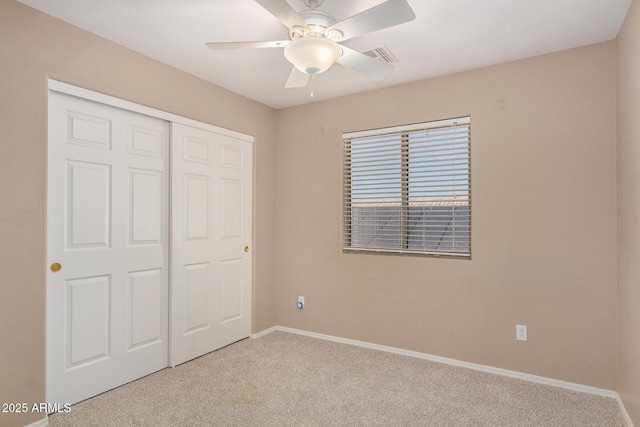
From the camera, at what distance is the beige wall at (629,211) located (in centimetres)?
204

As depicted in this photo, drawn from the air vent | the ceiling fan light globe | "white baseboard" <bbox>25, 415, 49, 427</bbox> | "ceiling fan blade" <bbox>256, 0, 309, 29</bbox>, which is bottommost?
"white baseboard" <bbox>25, 415, 49, 427</bbox>

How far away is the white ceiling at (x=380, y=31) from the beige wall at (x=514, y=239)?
10.7 inches

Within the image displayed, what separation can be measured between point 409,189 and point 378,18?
1.93 m

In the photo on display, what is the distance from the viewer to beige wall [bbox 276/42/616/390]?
258 centimetres

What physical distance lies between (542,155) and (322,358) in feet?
8.00

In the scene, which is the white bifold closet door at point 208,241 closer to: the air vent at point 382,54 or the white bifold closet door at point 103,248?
the white bifold closet door at point 103,248

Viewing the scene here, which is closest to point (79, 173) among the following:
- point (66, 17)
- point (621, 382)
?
point (66, 17)

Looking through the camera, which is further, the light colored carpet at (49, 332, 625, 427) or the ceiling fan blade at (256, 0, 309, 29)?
the light colored carpet at (49, 332, 625, 427)

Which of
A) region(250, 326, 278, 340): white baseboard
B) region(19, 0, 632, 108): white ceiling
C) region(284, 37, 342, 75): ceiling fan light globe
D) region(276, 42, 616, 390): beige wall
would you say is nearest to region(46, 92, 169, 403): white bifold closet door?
region(19, 0, 632, 108): white ceiling

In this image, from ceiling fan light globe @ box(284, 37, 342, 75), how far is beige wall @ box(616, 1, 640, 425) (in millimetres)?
1660

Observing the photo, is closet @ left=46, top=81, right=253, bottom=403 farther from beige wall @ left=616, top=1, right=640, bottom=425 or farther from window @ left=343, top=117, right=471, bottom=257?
beige wall @ left=616, top=1, right=640, bottom=425

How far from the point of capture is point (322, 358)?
3.27 metres

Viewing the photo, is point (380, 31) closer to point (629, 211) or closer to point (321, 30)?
point (321, 30)

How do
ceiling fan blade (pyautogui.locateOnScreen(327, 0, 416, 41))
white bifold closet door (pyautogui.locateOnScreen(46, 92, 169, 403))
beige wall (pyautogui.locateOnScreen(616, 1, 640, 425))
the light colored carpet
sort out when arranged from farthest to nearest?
1. white bifold closet door (pyautogui.locateOnScreen(46, 92, 169, 403))
2. the light colored carpet
3. beige wall (pyautogui.locateOnScreen(616, 1, 640, 425))
4. ceiling fan blade (pyautogui.locateOnScreen(327, 0, 416, 41))
